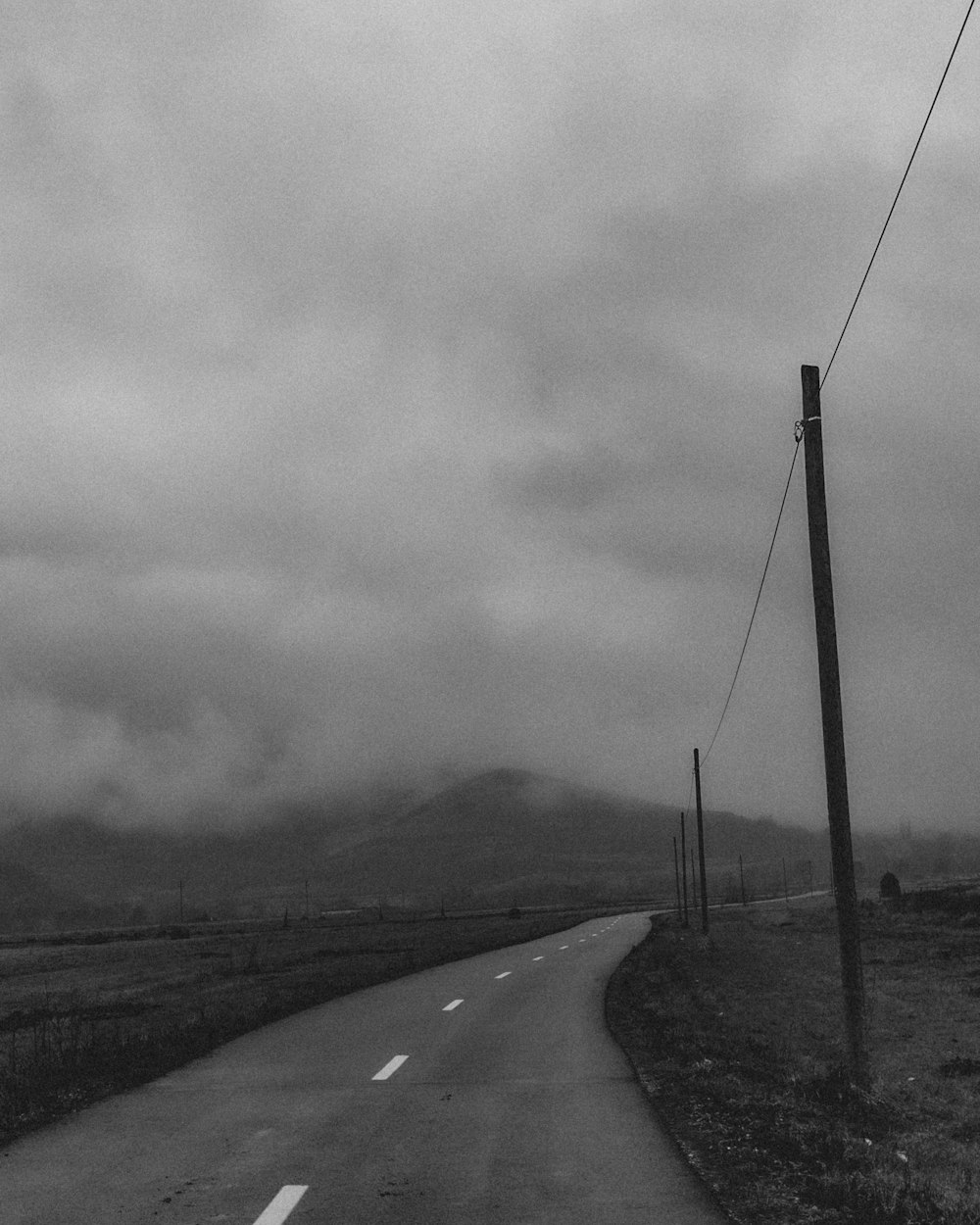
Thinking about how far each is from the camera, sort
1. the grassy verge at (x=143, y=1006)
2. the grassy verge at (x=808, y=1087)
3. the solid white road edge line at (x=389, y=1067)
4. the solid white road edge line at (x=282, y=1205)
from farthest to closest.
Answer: the solid white road edge line at (x=389, y=1067) < the grassy verge at (x=143, y=1006) < the grassy verge at (x=808, y=1087) < the solid white road edge line at (x=282, y=1205)

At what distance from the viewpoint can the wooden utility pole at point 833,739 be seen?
1345 centimetres

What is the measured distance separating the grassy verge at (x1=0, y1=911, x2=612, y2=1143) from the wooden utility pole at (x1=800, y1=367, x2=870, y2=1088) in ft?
26.7

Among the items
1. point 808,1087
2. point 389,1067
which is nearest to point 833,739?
point 808,1087

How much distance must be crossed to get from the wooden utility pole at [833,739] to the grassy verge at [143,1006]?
8.15 meters

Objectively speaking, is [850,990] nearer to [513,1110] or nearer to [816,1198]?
[513,1110]

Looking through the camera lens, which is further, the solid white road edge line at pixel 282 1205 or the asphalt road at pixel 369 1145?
the asphalt road at pixel 369 1145

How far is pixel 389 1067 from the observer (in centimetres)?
1442

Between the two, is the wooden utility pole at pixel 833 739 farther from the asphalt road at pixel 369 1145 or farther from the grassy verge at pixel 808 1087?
the asphalt road at pixel 369 1145

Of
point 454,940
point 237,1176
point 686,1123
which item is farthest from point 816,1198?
point 454,940

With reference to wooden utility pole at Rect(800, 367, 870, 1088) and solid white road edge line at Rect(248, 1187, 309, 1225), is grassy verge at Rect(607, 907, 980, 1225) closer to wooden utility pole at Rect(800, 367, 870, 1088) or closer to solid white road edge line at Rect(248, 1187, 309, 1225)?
wooden utility pole at Rect(800, 367, 870, 1088)

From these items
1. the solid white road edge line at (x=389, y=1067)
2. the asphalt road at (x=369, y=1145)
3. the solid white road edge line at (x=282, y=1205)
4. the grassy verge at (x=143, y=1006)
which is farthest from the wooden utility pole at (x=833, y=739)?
the grassy verge at (x=143, y=1006)

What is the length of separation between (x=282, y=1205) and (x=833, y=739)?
864 cm

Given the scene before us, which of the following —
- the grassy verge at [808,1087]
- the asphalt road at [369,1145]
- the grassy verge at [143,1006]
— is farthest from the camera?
the grassy verge at [143,1006]

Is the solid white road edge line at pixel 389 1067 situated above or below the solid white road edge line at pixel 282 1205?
below
